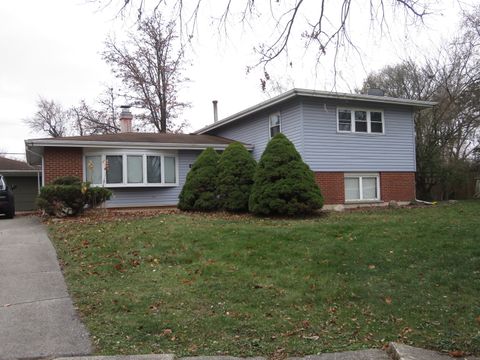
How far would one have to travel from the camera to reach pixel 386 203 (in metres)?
17.9

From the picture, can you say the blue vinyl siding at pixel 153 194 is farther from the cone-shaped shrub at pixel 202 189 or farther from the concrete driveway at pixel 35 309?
the concrete driveway at pixel 35 309

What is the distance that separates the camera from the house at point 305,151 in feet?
54.2

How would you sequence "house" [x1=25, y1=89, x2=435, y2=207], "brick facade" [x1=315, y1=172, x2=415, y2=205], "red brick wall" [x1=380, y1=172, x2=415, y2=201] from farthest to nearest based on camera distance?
"red brick wall" [x1=380, y1=172, x2=415, y2=201]
"brick facade" [x1=315, y1=172, x2=415, y2=205]
"house" [x1=25, y1=89, x2=435, y2=207]

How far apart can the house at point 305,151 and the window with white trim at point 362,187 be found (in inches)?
1.5

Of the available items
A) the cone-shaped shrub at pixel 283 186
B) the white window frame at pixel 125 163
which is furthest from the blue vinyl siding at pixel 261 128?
the white window frame at pixel 125 163

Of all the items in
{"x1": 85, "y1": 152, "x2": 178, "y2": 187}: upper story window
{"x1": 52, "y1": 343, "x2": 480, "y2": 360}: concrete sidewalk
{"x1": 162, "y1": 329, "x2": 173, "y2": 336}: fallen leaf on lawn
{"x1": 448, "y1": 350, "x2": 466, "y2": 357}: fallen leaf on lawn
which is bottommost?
{"x1": 448, "y1": 350, "x2": 466, "y2": 357}: fallen leaf on lawn

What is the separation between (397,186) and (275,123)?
559 cm

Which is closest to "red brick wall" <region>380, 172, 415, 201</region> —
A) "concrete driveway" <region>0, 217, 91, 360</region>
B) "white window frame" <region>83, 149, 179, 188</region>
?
"white window frame" <region>83, 149, 179, 188</region>

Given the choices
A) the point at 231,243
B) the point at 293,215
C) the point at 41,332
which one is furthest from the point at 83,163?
the point at 41,332

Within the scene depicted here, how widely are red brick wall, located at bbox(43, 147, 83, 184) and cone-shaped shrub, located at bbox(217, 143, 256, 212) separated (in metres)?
5.92

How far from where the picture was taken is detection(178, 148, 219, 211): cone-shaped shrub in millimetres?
14648

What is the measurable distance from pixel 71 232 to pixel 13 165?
23.0 meters

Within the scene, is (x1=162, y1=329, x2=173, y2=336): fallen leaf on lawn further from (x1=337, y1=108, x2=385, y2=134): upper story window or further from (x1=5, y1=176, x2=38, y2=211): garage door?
(x1=5, y1=176, x2=38, y2=211): garage door

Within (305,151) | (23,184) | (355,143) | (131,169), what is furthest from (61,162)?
(23,184)
